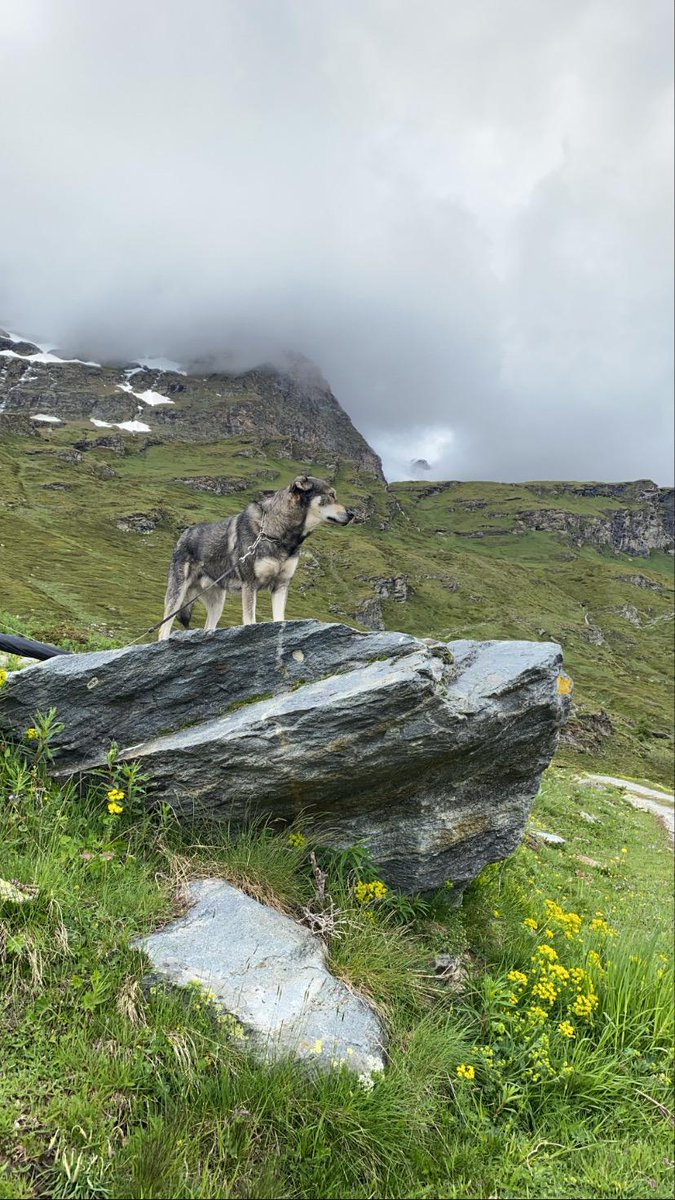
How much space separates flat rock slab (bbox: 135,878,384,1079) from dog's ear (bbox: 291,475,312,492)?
7091mm

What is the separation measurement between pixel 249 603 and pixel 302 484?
236cm

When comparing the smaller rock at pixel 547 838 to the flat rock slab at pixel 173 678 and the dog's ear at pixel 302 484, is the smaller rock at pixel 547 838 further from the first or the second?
the flat rock slab at pixel 173 678

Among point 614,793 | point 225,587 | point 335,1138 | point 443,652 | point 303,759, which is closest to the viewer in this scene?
point 335,1138

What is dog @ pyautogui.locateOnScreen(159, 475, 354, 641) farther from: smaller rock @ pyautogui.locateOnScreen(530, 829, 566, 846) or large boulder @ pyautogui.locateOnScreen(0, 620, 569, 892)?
smaller rock @ pyautogui.locateOnScreen(530, 829, 566, 846)

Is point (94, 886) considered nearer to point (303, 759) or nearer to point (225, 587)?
point (303, 759)

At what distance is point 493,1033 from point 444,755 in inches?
99.6

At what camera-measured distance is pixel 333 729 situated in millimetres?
6219

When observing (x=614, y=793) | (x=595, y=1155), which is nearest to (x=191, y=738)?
(x=595, y=1155)

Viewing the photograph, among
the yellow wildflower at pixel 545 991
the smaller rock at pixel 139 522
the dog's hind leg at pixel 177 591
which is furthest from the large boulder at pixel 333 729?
the smaller rock at pixel 139 522

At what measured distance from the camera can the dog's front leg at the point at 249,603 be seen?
408 inches

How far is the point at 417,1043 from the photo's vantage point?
4.82 m

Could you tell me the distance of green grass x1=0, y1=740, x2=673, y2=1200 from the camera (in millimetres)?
3617

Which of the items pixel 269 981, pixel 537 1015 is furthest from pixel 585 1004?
pixel 269 981

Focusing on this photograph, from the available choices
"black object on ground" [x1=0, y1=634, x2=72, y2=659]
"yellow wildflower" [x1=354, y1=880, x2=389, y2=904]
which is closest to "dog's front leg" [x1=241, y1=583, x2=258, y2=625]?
"black object on ground" [x1=0, y1=634, x2=72, y2=659]
